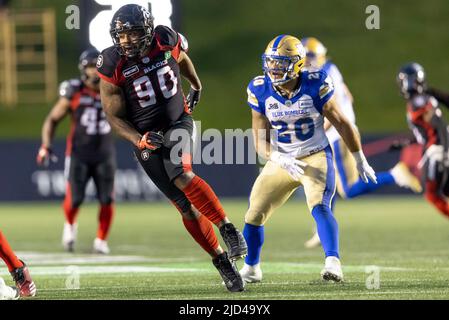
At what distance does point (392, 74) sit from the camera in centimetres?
2739

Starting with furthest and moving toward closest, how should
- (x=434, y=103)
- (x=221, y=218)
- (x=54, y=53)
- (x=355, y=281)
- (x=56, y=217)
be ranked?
(x=54, y=53)
(x=56, y=217)
(x=434, y=103)
(x=355, y=281)
(x=221, y=218)

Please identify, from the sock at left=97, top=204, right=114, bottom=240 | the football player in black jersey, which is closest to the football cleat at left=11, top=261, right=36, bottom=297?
the football player in black jersey

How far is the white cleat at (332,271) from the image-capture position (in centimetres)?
689

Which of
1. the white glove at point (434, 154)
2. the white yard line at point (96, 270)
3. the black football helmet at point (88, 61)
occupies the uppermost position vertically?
the black football helmet at point (88, 61)

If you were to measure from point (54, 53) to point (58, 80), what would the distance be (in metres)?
1.06

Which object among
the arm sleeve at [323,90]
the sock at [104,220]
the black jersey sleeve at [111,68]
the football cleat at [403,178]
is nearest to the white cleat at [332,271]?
the arm sleeve at [323,90]

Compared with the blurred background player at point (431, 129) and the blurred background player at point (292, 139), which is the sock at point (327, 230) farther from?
the blurred background player at point (431, 129)

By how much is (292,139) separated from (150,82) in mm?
1226

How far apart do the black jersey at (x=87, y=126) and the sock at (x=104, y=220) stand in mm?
581

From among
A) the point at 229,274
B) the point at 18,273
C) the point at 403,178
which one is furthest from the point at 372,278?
the point at 403,178

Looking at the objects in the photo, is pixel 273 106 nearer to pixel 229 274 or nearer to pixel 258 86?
pixel 258 86
